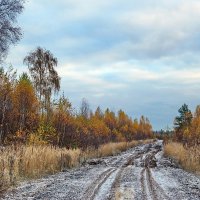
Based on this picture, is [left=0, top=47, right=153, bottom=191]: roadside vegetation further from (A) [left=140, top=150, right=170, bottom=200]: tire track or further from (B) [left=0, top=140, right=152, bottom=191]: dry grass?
(A) [left=140, top=150, right=170, bottom=200]: tire track

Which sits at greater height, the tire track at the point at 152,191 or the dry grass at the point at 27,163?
the dry grass at the point at 27,163

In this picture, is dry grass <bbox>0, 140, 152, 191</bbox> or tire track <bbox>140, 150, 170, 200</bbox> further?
→ dry grass <bbox>0, 140, 152, 191</bbox>

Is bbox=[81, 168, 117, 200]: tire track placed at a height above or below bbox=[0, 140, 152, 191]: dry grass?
below

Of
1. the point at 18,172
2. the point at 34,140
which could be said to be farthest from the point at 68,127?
the point at 18,172

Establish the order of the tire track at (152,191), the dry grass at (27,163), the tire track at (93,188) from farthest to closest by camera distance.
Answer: the dry grass at (27,163) → the tire track at (93,188) → the tire track at (152,191)

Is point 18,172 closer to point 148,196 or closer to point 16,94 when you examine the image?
point 148,196

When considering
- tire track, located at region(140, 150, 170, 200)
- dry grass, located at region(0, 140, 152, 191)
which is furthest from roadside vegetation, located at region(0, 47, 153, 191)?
tire track, located at region(140, 150, 170, 200)

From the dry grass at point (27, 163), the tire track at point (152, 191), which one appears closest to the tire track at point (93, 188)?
the tire track at point (152, 191)

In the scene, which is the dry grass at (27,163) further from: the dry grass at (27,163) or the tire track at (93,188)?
the tire track at (93,188)

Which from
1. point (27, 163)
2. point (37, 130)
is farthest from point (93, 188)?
point (37, 130)

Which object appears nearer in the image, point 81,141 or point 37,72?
point 81,141

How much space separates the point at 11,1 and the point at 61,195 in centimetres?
810

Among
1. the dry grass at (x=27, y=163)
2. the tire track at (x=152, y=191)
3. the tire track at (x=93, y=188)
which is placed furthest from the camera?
the dry grass at (x=27, y=163)

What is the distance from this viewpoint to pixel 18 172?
1717 cm
